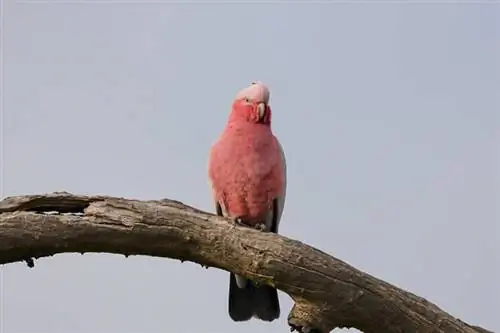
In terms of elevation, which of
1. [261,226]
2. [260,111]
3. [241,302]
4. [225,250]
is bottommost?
[225,250]

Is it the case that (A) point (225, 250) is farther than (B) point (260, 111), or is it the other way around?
(B) point (260, 111)

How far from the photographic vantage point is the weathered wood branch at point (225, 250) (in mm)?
3029

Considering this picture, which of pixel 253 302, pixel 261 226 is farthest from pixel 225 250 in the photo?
pixel 253 302

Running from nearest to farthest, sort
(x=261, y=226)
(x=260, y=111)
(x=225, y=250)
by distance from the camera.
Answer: (x=225, y=250)
(x=261, y=226)
(x=260, y=111)

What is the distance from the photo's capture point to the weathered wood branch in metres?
3.03

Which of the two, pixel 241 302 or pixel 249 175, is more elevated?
pixel 249 175

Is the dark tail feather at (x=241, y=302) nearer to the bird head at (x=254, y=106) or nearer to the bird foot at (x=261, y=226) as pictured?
the bird foot at (x=261, y=226)

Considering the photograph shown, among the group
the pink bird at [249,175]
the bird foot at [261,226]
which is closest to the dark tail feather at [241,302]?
the pink bird at [249,175]

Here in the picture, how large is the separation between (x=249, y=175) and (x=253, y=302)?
0.71 m

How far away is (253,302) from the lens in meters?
4.09

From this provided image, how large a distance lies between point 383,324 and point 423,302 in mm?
212

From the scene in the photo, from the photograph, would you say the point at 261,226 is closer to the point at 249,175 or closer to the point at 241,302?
the point at 249,175

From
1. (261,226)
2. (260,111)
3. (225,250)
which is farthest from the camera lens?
(260,111)

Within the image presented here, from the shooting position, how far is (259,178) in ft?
13.4
